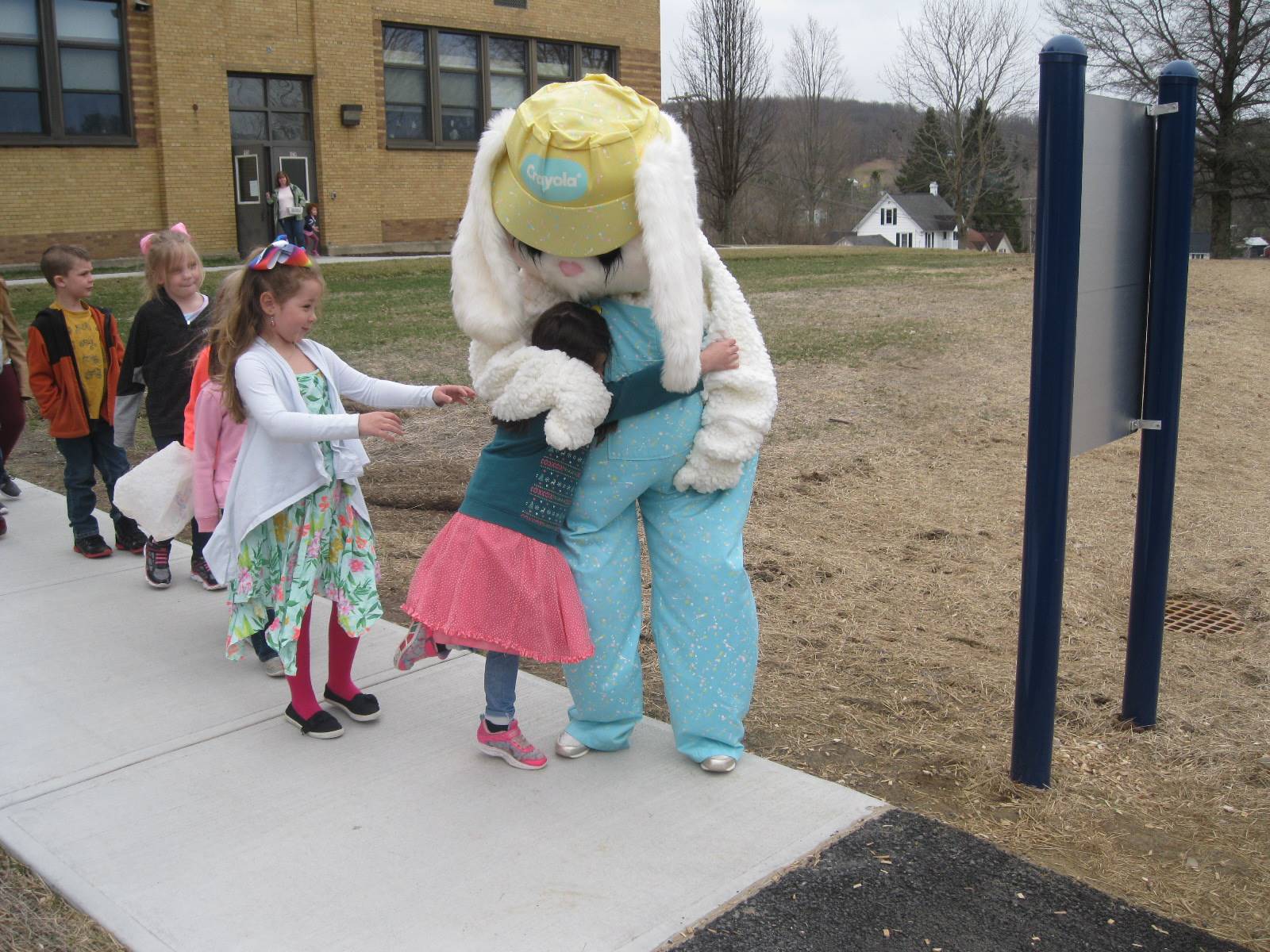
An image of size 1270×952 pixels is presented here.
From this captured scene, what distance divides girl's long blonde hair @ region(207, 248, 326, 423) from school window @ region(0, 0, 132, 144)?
1790 centimetres

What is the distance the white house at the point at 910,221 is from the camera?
286 ft

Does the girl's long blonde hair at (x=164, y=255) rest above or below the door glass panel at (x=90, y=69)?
below

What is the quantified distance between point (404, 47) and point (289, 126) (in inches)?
113

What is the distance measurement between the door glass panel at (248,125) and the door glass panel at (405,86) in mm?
2473

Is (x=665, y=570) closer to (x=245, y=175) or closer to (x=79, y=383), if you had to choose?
(x=79, y=383)

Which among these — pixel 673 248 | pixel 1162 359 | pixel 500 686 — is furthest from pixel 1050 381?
pixel 500 686

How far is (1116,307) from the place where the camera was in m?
3.25

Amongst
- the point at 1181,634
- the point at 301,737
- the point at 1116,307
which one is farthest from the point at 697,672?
the point at 1181,634

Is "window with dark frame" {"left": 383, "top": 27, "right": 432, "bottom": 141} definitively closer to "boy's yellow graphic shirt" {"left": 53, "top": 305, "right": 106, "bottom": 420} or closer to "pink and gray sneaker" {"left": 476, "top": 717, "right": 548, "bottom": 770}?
"boy's yellow graphic shirt" {"left": 53, "top": 305, "right": 106, "bottom": 420}

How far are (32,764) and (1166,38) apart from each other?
3785cm

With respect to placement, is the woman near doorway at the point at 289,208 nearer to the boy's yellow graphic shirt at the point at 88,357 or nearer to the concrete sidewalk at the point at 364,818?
the boy's yellow graphic shirt at the point at 88,357

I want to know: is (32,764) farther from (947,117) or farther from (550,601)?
(947,117)

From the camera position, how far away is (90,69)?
63.4 feet

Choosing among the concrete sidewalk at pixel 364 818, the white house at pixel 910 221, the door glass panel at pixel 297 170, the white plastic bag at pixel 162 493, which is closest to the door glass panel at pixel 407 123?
the door glass panel at pixel 297 170
